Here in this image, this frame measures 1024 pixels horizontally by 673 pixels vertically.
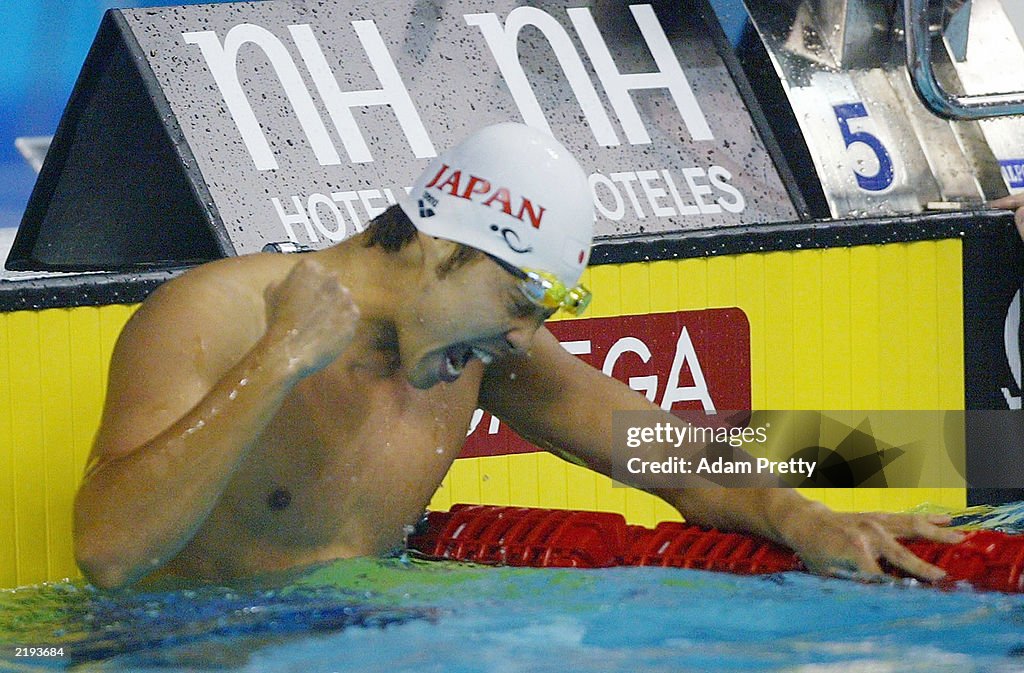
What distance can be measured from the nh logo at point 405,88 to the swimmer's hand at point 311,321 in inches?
67.3

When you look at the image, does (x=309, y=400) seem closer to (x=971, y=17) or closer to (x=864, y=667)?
(x=864, y=667)

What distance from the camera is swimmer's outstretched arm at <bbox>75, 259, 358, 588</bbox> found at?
2021 mm

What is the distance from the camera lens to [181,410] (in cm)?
212

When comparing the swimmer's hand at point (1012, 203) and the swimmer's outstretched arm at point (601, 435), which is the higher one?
the swimmer's hand at point (1012, 203)

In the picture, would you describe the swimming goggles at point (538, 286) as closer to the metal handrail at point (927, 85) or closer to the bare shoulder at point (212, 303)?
the bare shoulder at point (212, 303)

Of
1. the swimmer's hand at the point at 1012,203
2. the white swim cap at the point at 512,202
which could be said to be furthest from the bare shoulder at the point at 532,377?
the swimmer's hand at the point at 1012,203

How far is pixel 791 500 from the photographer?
262 cm

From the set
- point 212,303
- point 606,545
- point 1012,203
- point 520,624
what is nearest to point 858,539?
point 606,545

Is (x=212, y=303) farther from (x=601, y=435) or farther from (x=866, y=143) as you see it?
(x=866, y=143)

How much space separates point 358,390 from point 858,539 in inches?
32.5

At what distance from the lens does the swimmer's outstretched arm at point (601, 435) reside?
256cm

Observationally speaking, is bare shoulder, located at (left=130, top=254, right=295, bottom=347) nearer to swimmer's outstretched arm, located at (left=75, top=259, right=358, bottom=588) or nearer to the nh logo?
swimmer's outstretched arm, located at (left=75, top=259, right=358, bottom=588)

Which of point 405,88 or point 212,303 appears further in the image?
point 405,88

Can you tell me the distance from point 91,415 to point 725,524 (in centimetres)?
126
